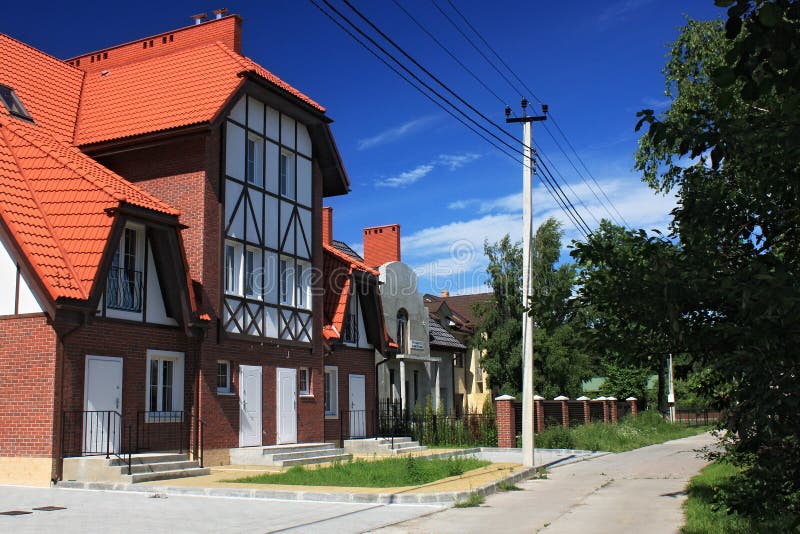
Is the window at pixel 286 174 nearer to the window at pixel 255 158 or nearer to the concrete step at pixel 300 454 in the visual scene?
the window at pixel 255 158

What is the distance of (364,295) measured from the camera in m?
28.5

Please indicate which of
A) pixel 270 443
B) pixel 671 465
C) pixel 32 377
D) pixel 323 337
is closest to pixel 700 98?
pixel 671 465

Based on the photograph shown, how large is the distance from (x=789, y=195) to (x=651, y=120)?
1.31 m

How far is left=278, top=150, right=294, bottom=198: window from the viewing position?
75.8ft

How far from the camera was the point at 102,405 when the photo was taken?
1664cm

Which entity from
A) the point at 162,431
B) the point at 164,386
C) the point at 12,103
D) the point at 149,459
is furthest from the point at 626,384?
the point at 12,103

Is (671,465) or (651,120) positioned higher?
(651,120)

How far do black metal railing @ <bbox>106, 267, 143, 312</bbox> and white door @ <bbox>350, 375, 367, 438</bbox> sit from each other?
10.8 m

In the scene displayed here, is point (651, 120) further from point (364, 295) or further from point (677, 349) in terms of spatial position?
point (364, 295)

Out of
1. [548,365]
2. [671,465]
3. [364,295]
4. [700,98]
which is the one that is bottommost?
[671,465]

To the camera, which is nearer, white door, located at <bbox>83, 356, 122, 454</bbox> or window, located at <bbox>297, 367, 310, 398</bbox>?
white door, located at <bbox>83, 356, 122, 454</bbox>

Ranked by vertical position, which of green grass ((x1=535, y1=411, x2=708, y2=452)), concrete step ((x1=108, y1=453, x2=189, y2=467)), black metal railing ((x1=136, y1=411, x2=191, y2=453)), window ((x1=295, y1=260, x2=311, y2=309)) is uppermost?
window ((x1=295, y1=260, x2=311, y2=309))

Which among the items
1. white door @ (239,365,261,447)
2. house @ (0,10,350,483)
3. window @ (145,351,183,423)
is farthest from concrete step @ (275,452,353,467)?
window @ (145,351,183,423)

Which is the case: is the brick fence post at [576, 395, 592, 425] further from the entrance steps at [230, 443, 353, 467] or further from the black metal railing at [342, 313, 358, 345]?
the entrance steps at [230, 443, 353, 467]
